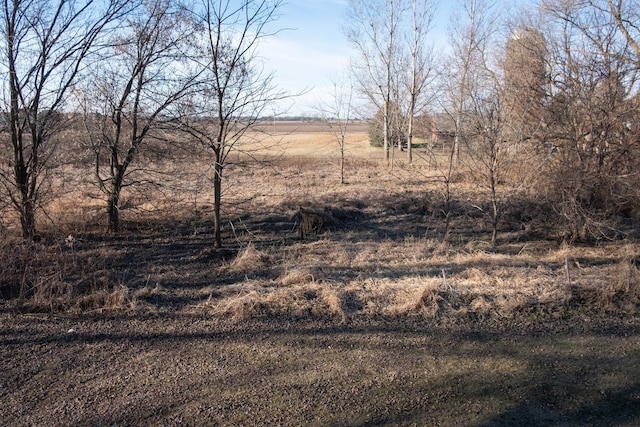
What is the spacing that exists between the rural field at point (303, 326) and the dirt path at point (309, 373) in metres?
0.02

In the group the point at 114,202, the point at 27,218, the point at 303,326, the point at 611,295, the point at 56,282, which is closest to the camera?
the point at 303,326

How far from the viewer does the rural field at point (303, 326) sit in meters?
3.75

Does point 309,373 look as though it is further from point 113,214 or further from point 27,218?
point 113,214

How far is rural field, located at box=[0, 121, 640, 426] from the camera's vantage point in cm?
375

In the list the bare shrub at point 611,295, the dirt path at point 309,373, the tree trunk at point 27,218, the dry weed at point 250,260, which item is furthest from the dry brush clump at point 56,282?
the bare shrub at point 611,295

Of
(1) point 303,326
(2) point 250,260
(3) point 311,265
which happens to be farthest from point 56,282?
(3) point 311,265

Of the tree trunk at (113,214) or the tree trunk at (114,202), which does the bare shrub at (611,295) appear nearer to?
the tree trunk at (114,202)

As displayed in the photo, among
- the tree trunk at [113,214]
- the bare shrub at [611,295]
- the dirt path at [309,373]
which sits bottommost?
the dirt path at [309,373]

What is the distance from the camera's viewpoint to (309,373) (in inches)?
167

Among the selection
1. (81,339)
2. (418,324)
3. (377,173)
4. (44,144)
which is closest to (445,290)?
(418,324)

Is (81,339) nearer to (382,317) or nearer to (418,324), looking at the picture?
(382,317)

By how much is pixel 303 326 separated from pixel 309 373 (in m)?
1.04

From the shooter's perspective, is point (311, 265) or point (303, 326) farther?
point (311, 265)

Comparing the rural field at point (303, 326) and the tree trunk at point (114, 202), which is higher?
the tree trunk at point (114, 202)
